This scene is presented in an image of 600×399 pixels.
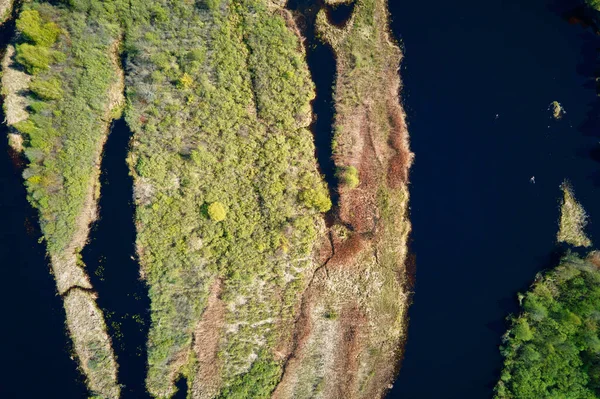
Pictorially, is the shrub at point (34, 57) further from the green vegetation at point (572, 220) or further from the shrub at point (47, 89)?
the green vegetation at point (572, 220)

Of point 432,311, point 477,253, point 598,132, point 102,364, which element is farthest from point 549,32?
point 102,364

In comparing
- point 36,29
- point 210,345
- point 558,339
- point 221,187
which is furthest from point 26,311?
point 558,339

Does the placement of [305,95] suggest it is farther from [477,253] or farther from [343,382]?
[343,382]

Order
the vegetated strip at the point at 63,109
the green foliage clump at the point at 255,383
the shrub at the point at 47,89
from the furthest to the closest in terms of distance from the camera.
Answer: the green foliage clump at the point at 255,383, the vegetated strip at the point at 63,109, the shrub at the point at 47,89

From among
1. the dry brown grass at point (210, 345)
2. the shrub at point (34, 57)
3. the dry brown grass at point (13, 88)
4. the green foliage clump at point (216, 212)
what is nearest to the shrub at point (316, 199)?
the green foliage clump at point (216, 212)

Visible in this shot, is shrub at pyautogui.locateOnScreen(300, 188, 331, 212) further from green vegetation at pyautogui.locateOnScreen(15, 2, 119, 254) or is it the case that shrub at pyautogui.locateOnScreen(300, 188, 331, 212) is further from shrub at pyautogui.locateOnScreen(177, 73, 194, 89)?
green vegetation at pyautogui.locateOnScreen(15, 2, 119, 254)

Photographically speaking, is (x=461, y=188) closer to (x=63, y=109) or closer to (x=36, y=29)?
(x=63, y=109)
